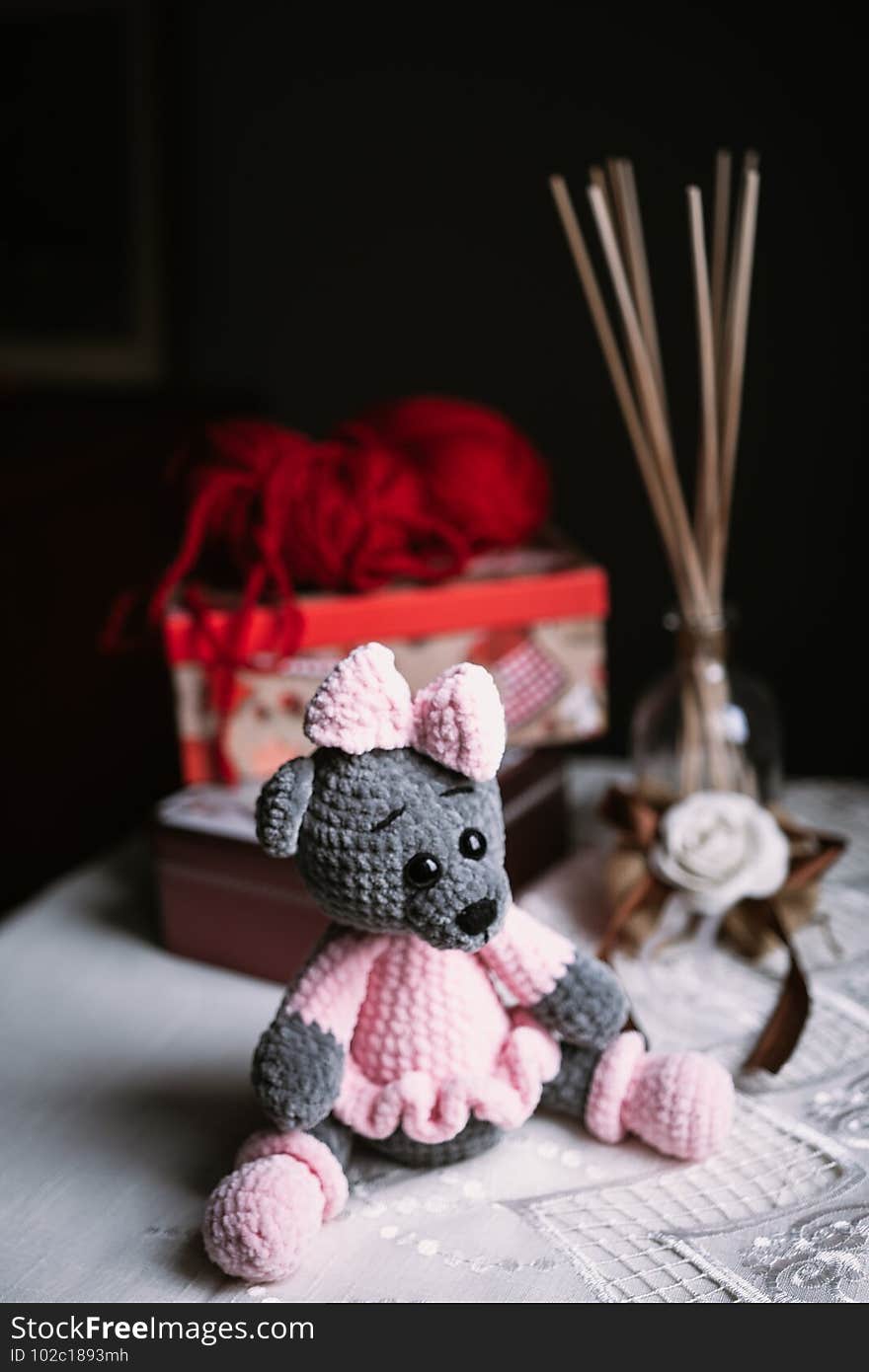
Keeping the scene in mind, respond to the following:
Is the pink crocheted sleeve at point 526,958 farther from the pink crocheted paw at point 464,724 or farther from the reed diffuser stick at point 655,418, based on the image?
the reed diffuser stick at point 655,418

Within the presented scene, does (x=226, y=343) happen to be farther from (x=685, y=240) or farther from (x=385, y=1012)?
(x=385, y=1012)

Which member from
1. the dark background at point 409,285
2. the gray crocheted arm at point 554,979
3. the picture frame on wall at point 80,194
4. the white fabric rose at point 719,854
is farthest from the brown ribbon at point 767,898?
the picture frame on wall at point 80,194

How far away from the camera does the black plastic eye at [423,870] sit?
0.48m

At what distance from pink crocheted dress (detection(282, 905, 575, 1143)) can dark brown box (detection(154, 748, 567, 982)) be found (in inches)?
6.5

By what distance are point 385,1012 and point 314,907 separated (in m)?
0.17

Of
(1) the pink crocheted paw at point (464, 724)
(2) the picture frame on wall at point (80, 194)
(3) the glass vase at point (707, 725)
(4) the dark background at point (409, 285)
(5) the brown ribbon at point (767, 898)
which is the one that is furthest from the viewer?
(2) the picture frame on wall at point (80, 194)

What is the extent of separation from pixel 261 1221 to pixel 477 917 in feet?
0.44

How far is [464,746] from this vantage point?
1.59 feet

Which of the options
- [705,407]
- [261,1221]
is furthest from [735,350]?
[261,1221]

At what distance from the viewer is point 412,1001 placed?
20.9 inches

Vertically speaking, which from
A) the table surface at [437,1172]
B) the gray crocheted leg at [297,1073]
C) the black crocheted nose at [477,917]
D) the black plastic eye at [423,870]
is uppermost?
the black plastic eye at [423,870]

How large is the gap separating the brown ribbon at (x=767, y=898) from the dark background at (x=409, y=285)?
1.26 ft

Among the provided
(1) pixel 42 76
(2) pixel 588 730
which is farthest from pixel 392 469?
(1) pixel 42 76

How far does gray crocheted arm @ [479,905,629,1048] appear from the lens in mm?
542
